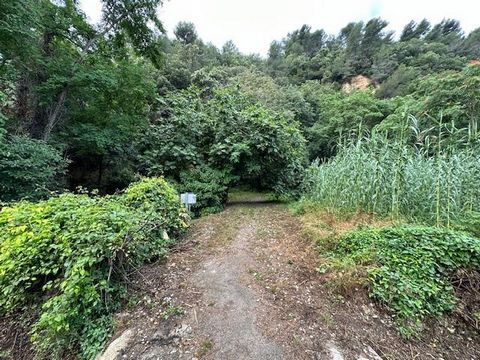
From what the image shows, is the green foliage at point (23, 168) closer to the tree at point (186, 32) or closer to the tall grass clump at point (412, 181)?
the tall grass clump at point (412, 181)

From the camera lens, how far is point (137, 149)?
7230 millimetres

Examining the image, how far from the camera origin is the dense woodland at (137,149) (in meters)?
2.04

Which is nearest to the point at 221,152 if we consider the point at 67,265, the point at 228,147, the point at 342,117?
the point at 228,147

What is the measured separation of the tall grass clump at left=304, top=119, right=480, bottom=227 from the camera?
9.64 feet

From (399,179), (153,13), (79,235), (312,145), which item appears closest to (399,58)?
(312,145)

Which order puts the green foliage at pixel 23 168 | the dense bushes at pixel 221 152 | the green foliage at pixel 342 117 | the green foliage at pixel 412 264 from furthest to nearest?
the green foliage at pixel 342 117
the dense bushes at pixel 221 152
the green foliage at pixel 23 168
the green foliage at pixel 412 264

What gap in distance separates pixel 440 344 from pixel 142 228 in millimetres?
2756

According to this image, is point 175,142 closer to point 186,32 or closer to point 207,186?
point 207,186

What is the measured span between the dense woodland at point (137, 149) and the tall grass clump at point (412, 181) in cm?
2

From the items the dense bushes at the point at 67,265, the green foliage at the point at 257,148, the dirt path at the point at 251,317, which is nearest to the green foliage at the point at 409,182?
the dirt path at the point at 251,317

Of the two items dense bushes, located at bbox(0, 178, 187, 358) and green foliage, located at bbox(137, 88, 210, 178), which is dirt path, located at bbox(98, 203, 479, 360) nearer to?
dense bushes, located at bbox(0, 178, 187, 358)

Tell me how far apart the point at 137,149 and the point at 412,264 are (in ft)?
23.9

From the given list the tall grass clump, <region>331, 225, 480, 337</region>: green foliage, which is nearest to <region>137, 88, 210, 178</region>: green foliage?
the tall grass clump

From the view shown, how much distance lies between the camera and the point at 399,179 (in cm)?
314
